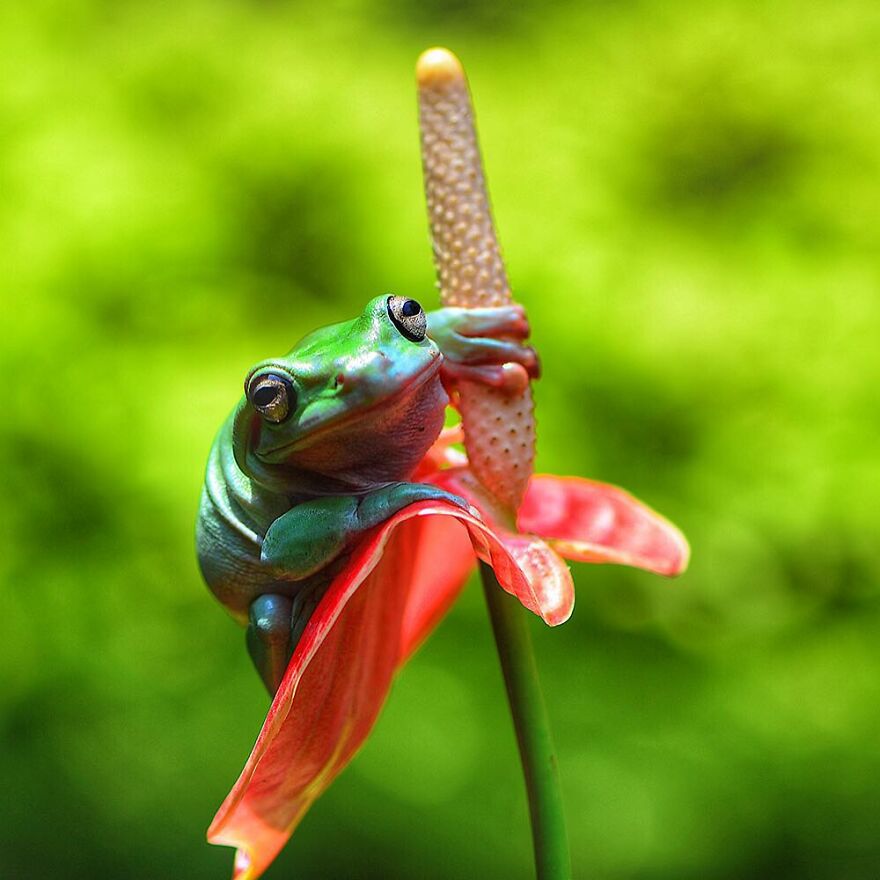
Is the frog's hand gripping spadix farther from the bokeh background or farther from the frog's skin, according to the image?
the bokeh background

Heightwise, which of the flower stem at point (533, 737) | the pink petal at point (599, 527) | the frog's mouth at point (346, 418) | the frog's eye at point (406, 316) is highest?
the pink petal at point (599, 527)

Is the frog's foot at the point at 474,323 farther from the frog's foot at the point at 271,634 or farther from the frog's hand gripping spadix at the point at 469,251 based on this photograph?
the frog's foot at the point at 271,634

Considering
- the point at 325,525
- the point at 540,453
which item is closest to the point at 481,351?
the point at 325,525

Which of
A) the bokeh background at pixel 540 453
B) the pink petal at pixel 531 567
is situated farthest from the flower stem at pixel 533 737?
the bokeh background at pixel 540 453

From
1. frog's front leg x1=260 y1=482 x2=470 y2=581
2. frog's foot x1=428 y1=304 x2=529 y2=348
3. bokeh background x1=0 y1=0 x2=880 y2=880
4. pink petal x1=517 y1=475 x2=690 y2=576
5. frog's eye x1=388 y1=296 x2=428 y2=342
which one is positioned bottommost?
frog's front leg x1=260 y1=482 x2=470 y2=581

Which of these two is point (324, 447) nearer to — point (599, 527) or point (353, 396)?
point (353, 396)

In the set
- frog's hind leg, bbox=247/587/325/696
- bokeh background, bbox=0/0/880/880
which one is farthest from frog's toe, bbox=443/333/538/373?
bokeh background, bbox=0/0/880/880
